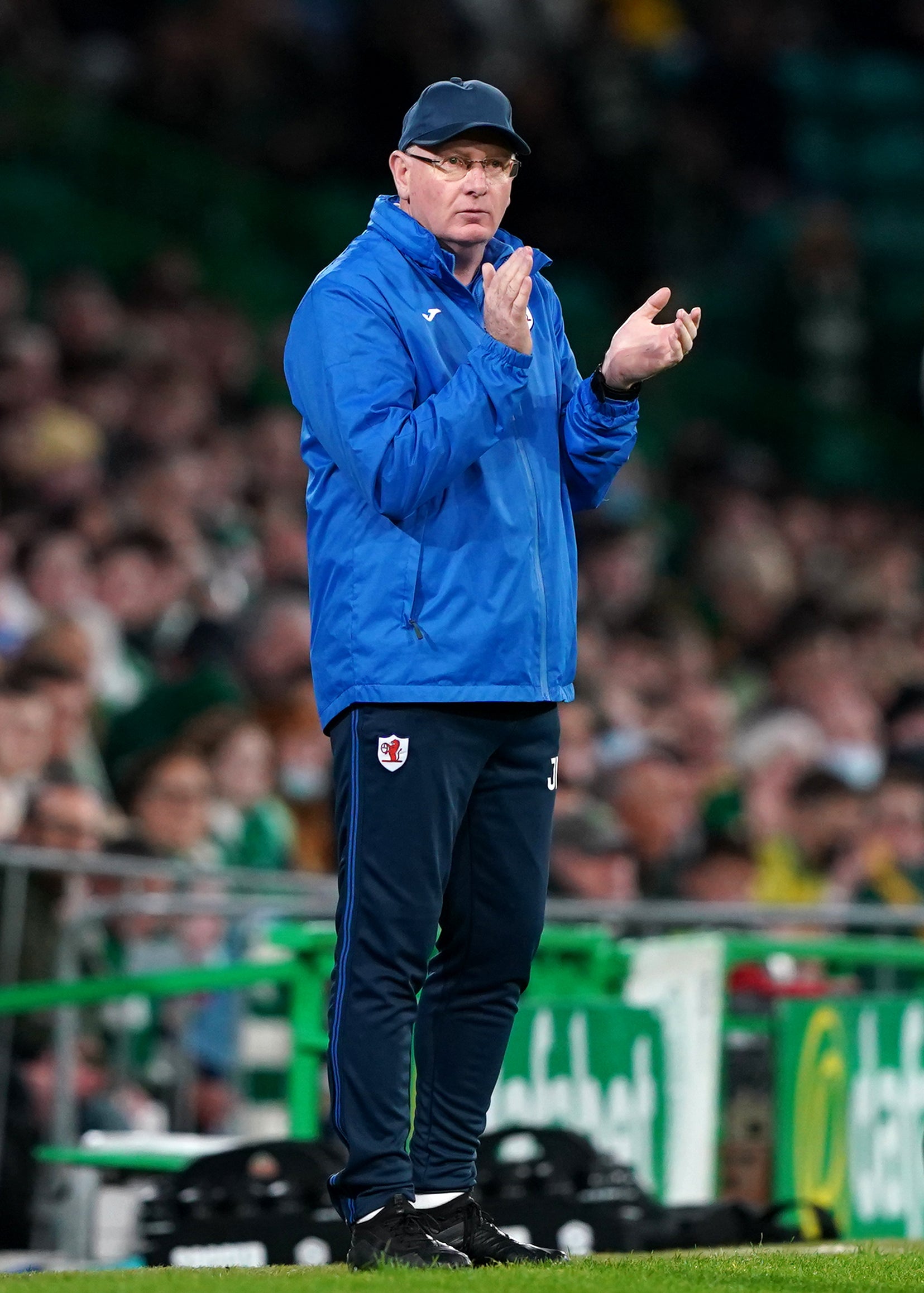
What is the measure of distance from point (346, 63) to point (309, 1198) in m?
12.8

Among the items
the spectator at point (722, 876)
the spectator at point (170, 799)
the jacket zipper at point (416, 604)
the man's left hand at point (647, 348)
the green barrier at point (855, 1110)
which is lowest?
the green barrier at point (855, 1110)

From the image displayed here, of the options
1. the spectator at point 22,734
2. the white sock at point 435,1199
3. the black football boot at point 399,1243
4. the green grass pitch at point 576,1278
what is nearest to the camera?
the green grass pitch at point 576,1278

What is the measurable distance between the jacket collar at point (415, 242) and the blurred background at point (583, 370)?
3.47 metres

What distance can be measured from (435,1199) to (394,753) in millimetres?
842

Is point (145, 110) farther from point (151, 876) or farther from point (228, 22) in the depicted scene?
point (151, 876)

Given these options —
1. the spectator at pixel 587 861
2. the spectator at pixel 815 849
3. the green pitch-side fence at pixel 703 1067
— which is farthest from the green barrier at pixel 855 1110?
the spectator at pixel 815 849

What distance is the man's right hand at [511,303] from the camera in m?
4.09

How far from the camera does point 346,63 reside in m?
17.0

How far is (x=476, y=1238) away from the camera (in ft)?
14.1

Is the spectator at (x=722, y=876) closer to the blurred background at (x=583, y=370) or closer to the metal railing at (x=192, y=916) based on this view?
the blurred background at (x=583, y=370)

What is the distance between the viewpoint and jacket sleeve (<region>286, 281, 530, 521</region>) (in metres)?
4.05

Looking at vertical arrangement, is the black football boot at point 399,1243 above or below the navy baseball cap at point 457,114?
below

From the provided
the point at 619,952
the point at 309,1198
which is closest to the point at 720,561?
the point at 619,952

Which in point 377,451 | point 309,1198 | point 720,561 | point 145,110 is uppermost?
point 145,110
